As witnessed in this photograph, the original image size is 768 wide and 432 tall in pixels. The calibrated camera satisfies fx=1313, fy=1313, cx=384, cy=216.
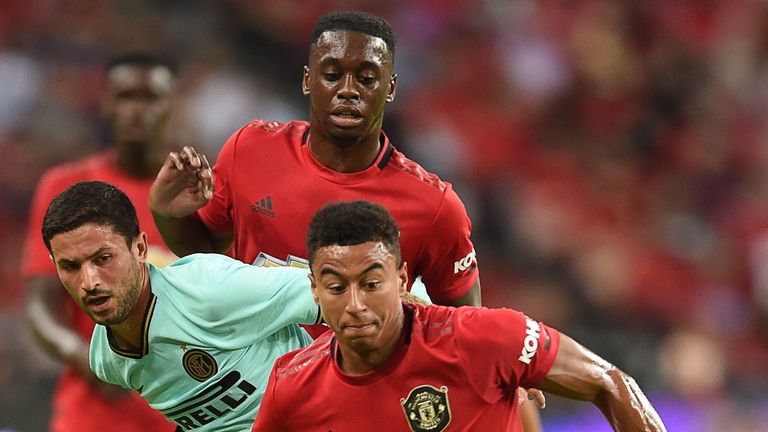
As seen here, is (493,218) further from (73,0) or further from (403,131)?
(73,0)

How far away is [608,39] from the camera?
878 centimetres

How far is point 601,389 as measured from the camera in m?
3.19

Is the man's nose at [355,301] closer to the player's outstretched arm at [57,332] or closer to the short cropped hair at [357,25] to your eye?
the short cropped hair at [357,25]

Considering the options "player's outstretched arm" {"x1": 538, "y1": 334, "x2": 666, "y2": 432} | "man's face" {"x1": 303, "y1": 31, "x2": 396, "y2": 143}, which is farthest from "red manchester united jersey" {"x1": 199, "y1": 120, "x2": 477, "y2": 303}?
"player's outstretched arm" {"x1": 538, "y1": 334, "x2": 666, "y2": 432}

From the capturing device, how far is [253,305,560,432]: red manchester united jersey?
3211mm

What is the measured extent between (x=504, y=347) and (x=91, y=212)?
1.19 m

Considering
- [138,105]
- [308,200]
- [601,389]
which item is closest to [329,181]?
[308,200]

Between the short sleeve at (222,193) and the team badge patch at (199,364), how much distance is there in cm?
52

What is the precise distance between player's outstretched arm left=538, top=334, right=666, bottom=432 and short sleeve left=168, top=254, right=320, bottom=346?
74 centimetres

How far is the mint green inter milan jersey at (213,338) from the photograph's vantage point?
365cm

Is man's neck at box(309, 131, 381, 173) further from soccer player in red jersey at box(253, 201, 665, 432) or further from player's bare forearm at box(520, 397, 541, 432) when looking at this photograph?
player's bare forearm at box(520, 397, 541, 432)

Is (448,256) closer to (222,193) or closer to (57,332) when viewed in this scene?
(222,193)

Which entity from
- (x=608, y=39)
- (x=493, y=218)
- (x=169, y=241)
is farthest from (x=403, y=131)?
(x=169, y=241)

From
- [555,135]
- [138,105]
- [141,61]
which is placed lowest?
[138,105]
